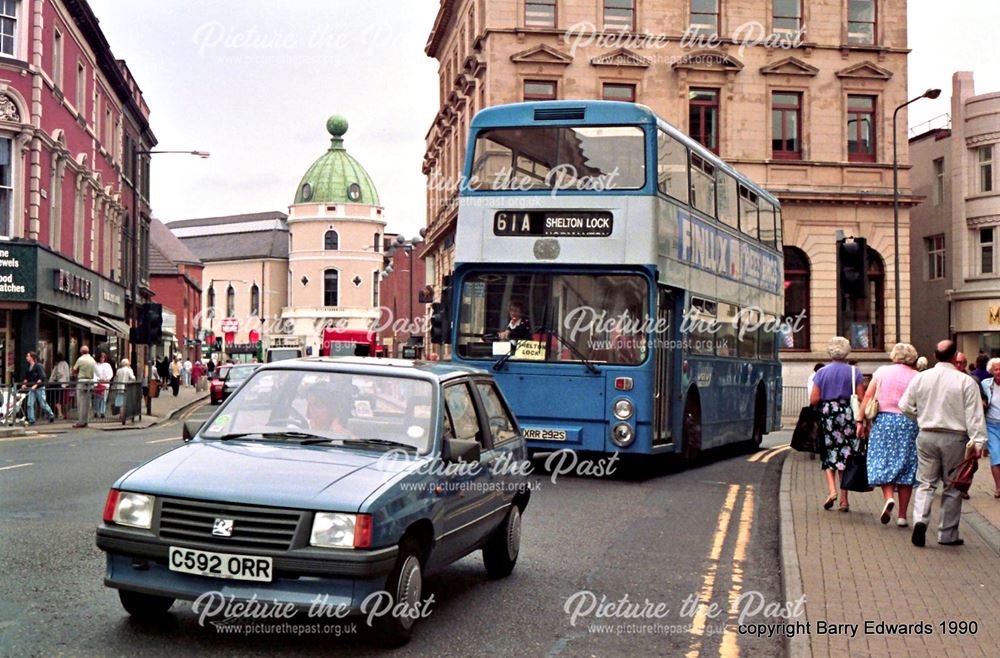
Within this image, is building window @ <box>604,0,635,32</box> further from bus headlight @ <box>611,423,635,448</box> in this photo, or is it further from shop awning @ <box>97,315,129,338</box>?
bus headlight @ <box>611,423,635,448</box>

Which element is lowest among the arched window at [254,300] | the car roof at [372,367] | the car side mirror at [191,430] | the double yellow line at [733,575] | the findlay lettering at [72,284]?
the double yellow line at [733,575]

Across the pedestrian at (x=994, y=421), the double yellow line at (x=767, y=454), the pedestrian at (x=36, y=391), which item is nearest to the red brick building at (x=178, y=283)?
the pedestrian at (x=36, y=391)

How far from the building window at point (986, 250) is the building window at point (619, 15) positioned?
1732 cm

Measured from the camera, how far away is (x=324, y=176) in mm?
125125

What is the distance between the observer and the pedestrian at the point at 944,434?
10.2 m

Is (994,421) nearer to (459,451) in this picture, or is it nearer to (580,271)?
(580,271)

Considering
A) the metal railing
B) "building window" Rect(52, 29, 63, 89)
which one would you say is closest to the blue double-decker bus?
the metal railing

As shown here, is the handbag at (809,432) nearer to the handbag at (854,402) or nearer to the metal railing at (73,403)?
the handbag at (854,402)

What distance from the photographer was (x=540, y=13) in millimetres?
44719

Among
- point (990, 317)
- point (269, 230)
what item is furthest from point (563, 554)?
point (269, 230)

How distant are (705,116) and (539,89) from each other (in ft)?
20.5

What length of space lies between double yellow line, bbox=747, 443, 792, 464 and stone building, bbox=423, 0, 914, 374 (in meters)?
21.6

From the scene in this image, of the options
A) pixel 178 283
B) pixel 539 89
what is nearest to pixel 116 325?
pixel 539 89

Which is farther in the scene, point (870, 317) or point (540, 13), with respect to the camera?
point (870, 317)
